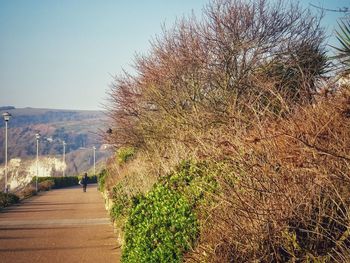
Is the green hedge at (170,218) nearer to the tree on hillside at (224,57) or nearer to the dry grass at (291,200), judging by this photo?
the dry grass at (291,200)

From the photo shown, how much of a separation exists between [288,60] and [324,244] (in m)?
11.3

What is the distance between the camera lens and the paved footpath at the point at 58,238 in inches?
366

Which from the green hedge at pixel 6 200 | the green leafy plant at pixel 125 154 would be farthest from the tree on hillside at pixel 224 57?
the green hedge at pixel 6 200

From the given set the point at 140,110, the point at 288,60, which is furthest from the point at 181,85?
the point at 288,60

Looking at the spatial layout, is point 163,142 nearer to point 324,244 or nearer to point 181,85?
point 181,85

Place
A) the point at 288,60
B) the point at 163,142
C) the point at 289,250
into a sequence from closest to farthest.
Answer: the point at 289,250 → the point at 163,142 → the point at 288,60

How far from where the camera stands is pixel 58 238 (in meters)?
11.4

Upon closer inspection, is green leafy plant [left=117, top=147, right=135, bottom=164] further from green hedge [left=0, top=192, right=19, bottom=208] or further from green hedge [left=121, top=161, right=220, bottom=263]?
green hedge [left=121, top=161, right=220, bottom=263]

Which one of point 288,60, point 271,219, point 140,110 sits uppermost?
point 288,60

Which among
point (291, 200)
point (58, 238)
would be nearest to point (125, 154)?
point (58, 238)

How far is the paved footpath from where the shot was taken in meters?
9.30

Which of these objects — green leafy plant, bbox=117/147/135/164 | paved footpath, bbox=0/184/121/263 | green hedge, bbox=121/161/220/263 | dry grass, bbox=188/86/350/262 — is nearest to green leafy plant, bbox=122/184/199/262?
green hedge, bbox=121/161/220/263

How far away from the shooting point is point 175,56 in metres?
15.7

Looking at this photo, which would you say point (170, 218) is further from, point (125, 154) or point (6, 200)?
point (6, 200)
